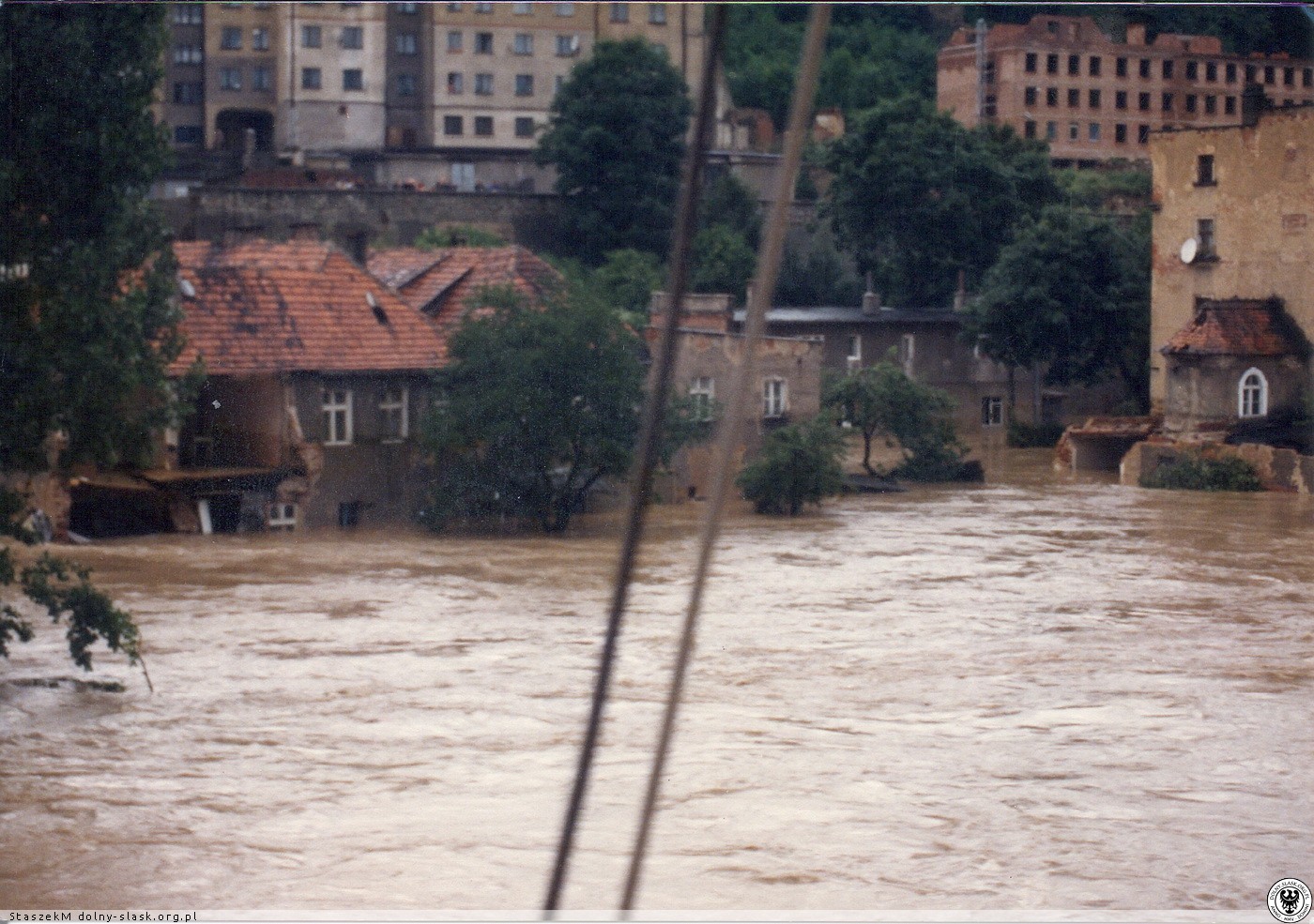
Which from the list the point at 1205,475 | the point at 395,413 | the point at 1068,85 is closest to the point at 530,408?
the point at 395,413

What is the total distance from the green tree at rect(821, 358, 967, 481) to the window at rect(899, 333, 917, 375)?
1018 cm

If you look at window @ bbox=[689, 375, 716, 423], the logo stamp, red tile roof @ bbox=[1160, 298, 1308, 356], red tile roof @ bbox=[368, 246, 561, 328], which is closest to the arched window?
A: red tile roof @ bbox=[1160, 298, 1308, 356]

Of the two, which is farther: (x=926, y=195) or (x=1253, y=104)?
(x=926, y=195)

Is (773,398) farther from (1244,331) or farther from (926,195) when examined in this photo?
(926,195)

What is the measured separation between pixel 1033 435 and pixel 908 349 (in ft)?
16.1

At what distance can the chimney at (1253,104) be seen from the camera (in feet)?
121

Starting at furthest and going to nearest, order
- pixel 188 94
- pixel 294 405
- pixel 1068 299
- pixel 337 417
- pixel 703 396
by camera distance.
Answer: pixel 188 94, pixel 1068 299, pixel 703 396, pixel 337 417, pixel 294 405

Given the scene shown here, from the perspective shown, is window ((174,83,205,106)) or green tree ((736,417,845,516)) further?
window ((174,83,205,106))

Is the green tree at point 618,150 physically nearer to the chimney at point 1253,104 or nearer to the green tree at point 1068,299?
the green tree at point 1068,299

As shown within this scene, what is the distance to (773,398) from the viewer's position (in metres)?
36.4

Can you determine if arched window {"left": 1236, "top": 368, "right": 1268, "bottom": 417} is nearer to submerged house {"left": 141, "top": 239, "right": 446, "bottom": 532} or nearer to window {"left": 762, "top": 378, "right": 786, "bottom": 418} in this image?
window {"left": 762, "top": 378, "right": 786, "bottom": 418}

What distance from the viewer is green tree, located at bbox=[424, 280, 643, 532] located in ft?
96.8

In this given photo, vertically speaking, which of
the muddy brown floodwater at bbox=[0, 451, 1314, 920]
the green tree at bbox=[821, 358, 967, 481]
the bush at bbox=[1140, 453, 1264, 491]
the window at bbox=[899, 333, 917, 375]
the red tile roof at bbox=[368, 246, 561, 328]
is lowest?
the muddy brown floodwater at bbox=[0, 451, 1314, 920]

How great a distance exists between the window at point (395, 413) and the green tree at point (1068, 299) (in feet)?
63.9
